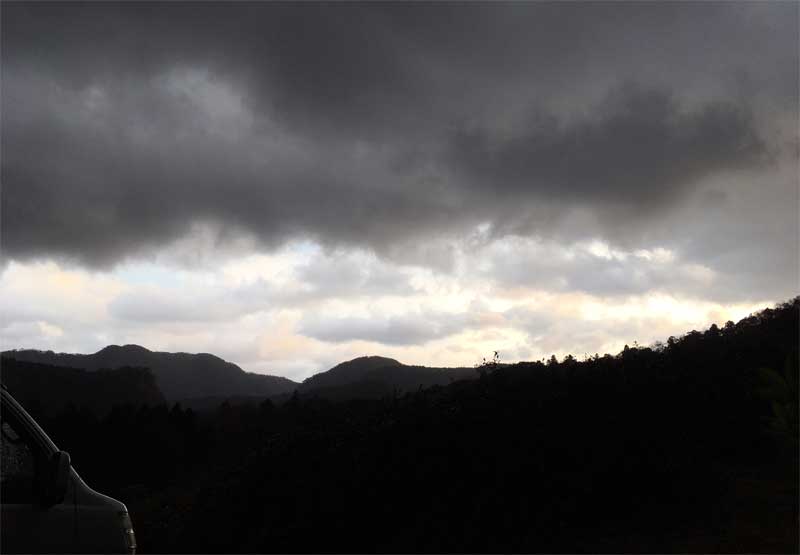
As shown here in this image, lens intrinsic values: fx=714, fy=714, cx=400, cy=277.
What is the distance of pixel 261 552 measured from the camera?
Result: 11.6m

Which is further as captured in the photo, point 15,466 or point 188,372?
point 188,372

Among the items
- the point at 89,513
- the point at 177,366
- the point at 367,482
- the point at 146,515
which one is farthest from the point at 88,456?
the point at 177,366

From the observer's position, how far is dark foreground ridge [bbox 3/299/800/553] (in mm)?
9484

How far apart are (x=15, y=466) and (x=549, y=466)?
23.9 feet

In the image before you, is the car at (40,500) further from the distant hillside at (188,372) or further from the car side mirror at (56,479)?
the distant hillside at (188,372)

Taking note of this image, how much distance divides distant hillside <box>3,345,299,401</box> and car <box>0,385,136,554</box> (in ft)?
252

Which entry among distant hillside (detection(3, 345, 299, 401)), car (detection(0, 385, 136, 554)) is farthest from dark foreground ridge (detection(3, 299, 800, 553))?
distant hillside (detection(3, 345, 299, 401))

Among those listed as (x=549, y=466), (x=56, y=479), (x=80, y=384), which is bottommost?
(x=549, y=466)

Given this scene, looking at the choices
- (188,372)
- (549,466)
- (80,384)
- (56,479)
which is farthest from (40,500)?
(188,372)

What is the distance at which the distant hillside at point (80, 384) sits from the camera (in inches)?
2120

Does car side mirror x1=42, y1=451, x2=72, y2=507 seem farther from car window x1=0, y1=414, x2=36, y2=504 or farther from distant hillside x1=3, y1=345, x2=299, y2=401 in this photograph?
distant hillside x1=3, y1=345, x2=299, y2=401

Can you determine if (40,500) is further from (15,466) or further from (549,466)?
(549,466)

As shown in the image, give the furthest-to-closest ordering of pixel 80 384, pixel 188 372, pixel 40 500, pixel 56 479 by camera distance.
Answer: pixel 188 372 → pixel 80 384 → pixel 40 500 → pixel 56 479

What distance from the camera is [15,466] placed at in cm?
492
